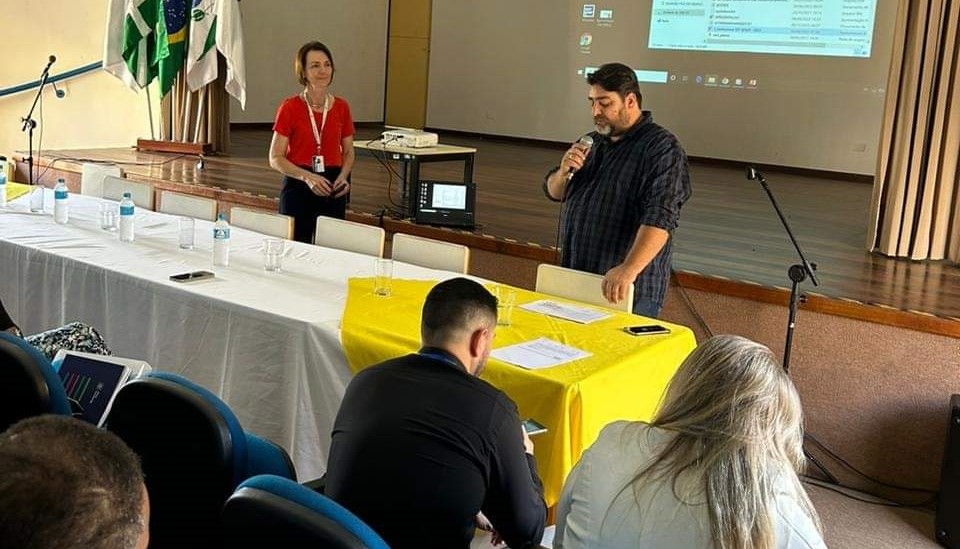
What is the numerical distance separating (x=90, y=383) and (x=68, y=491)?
65.0 inches

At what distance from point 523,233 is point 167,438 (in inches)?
153

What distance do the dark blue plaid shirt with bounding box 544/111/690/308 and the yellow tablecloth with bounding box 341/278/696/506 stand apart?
0.44 metres

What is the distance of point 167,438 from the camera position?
2217 millimetres

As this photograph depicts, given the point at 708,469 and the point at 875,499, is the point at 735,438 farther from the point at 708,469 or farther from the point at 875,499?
the point at 875,499

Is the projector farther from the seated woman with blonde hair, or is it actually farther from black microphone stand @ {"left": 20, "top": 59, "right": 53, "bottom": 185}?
the seated woman with blonde hair

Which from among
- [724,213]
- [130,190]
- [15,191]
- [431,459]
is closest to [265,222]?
[130,190]

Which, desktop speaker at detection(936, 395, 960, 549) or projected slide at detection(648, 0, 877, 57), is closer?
desktop speaker at detection(936, 395, 960, 549)

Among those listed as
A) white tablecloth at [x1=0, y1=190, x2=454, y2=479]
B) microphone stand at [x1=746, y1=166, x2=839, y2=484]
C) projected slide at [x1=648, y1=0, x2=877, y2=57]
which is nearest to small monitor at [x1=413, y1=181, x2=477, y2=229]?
white tablecloth at [x1=0, y1=190, x2=454, y2=479]

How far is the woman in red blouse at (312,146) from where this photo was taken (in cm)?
502

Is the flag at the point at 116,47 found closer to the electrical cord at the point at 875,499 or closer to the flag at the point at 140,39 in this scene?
the flag at the point at 140,39

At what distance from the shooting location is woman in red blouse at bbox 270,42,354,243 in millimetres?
5020

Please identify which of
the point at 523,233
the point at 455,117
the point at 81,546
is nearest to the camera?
the point at 81,546

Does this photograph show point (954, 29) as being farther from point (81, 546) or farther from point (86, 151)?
point (86, 151)

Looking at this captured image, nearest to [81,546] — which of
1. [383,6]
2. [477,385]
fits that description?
[477,385]
